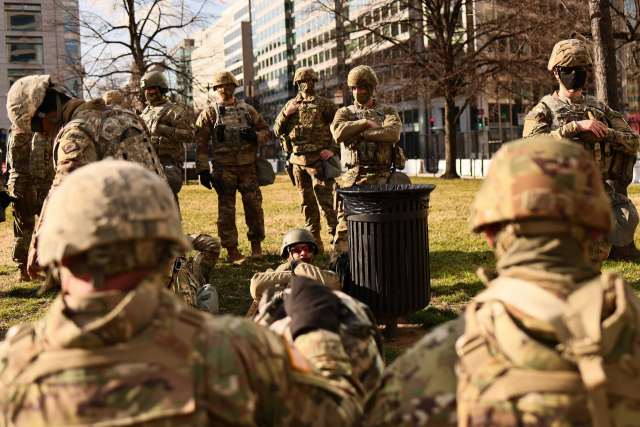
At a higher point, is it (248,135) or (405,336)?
(248,135)

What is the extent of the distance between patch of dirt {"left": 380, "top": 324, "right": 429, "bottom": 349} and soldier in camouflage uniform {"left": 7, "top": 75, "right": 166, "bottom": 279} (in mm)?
2367

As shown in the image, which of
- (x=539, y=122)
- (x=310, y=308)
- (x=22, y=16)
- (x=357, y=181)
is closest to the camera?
(x=310, y=308)

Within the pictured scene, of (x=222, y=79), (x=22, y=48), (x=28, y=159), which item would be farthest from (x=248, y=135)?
(x=22, y=48)

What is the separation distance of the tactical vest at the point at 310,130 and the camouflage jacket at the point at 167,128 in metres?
1.58

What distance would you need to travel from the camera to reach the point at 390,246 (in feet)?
17.7

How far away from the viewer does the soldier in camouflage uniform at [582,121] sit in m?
5.51

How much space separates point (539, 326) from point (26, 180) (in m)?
7.88

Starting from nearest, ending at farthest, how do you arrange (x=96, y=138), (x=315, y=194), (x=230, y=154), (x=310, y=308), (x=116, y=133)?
(x=310, y=308) < (x=96, y=138) < (x=116, y=133) < (x=230, y=154) < (x=315, y=194)

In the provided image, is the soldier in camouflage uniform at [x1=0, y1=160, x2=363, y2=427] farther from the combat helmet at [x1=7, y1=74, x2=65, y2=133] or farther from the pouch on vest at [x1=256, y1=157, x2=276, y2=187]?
the pouch on vest at [x1=256, y1=157, x2=276, y2=187]

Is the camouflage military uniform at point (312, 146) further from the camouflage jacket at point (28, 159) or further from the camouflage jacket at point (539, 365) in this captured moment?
the camouflage jacket at point (539, 365)

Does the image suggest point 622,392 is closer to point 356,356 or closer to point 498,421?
point 498,421

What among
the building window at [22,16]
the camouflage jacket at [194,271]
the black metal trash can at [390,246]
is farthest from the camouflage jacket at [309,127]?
the building window at [22,16]

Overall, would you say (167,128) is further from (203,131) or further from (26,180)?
(26,180)

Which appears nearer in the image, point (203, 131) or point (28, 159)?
point (28, 159)
